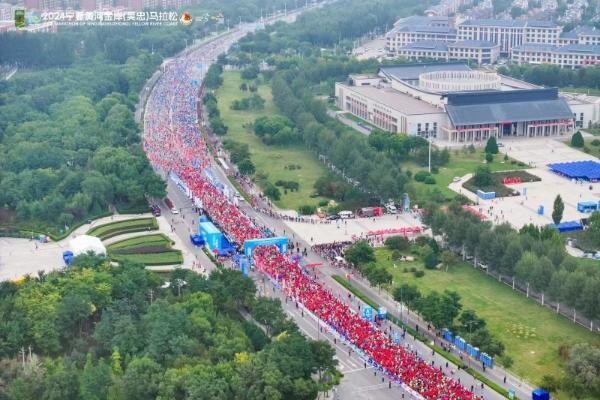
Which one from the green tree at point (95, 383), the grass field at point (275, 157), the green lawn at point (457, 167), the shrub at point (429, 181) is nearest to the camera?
the green tree at point (95, 383)

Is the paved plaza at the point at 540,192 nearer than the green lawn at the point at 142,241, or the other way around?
the green lawn at the point at 142,241

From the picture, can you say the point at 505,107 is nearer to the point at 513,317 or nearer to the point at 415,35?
the point at 513,317

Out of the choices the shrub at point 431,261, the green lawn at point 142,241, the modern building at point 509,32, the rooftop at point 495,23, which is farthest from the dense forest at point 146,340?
the rooftop at point 495,23

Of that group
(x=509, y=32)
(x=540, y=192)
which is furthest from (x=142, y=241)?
(x=509, y=32)

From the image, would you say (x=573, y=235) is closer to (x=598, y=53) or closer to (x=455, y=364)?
(x=455, y=364)

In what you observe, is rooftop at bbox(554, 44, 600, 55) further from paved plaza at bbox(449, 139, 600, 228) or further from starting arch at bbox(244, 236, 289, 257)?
starting arch at bbox(244, 236, 289, 257)

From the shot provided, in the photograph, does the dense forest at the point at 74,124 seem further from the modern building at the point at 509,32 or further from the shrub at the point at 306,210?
the modern building at the point at 509,32
